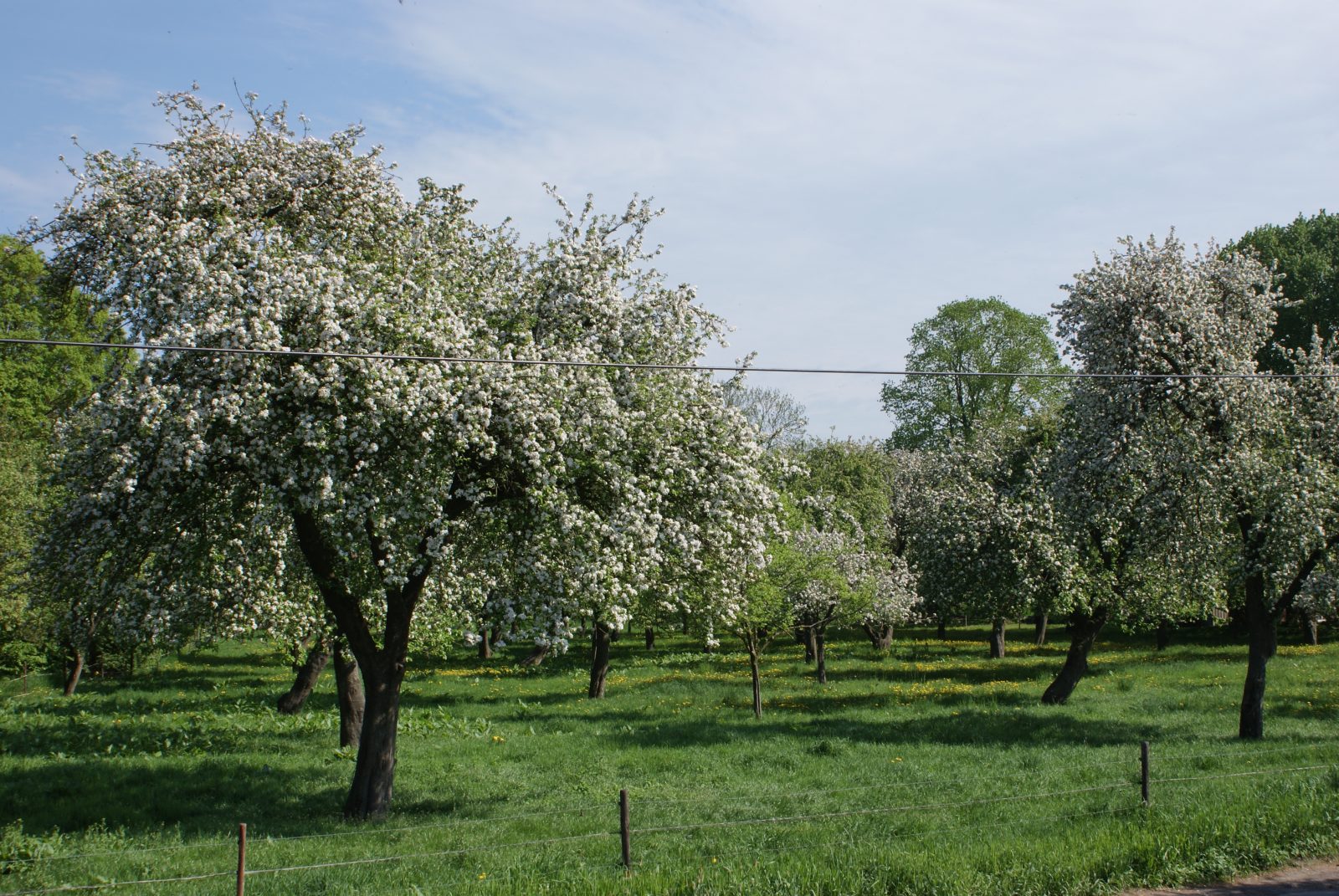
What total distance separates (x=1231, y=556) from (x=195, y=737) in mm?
27006

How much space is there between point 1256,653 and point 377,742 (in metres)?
22.0

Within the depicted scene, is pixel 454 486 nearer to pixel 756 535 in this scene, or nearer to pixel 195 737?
pixel 756 535

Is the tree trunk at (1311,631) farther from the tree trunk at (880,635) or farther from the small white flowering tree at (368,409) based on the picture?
the small white flowering tree at (368,409)

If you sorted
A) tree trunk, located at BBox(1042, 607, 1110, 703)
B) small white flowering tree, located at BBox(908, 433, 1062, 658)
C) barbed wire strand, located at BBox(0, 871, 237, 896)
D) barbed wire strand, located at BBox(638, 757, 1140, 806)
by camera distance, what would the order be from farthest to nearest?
small white flowering tree, located at BBox(908, 433, 1062, 658), tree trunk, located at BBox(1042, 607, 1110, 703), barbed wire strand, located at BBox(638, 757, 1140, 806), barbed wire strand, located at BBox(0, 871, 237, 896)

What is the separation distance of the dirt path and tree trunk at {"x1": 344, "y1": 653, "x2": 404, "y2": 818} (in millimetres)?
11978

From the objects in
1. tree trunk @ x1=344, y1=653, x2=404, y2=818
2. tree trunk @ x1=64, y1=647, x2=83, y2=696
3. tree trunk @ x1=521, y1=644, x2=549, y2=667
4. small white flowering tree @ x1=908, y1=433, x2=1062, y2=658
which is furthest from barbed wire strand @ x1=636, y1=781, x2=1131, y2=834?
tree trunk @ x1=521, y1=644, x2=549, y2=667

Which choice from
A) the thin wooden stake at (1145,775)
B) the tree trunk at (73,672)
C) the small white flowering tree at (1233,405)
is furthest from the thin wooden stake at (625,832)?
the tree trunk at (73,672)

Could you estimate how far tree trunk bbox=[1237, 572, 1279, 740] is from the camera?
24.5 m

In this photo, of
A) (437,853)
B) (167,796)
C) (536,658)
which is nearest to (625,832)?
(437,853)

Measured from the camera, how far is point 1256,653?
2494 centimetres

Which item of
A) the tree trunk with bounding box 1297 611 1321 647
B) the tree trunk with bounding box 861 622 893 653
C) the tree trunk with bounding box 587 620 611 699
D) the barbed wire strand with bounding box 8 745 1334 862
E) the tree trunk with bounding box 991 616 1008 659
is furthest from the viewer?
the tree trunk with bounding box 861 622 893 653

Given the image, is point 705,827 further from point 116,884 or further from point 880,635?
point 880,635

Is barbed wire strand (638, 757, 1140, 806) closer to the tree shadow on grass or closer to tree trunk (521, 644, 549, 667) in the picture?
the tree shadow on grass

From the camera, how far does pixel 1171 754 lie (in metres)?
21.1
